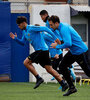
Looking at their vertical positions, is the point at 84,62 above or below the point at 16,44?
above

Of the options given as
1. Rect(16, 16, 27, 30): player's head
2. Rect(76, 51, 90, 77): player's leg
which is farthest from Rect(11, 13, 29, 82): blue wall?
Rect(76, 51, 90, 77): player's leg

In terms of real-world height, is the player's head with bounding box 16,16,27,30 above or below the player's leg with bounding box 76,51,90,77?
above

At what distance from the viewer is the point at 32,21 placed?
59.4 ft

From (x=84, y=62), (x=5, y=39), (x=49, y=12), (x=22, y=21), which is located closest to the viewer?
(x=84, y=62)

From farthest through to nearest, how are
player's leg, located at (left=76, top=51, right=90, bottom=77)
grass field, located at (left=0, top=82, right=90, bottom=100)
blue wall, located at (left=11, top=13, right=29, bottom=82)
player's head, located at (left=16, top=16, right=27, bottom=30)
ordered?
blue wall, located at (left=11, top=13, right=29, bottom=82) → player's head, located at (left=16, top=16, right=27, bottom=30) → grass field, located at (left=0, top=82, right=90, bottom=100) → player's leg, located at (left=76, top=51, right=90, bottom=77)

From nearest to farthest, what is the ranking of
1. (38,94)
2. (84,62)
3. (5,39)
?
(84,62) < (38,94) < (5,39)

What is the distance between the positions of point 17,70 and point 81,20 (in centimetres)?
360

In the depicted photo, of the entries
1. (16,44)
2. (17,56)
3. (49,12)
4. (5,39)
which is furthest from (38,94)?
(49,12)

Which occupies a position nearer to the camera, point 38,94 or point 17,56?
point 38,94

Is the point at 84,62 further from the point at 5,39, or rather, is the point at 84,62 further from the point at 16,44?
→ the point at 16,44

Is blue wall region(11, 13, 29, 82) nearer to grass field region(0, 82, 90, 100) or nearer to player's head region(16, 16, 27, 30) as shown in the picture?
grass field region(0, 82, 90, 100)

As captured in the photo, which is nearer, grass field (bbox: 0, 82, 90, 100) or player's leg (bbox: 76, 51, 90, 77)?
player's leg (bbox: 76, 51, 90, 77)

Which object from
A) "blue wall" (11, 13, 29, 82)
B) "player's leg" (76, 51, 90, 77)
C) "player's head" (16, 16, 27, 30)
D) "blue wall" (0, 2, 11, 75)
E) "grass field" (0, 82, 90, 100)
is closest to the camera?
"player's leg" (76, 51, 90, 77)

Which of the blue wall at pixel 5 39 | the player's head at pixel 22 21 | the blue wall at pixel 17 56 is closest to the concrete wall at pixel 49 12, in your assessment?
the blue wall at pixel 17 56
